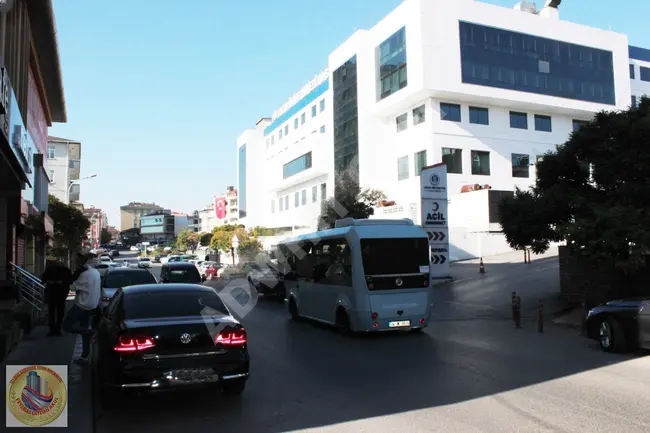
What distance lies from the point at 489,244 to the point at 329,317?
94.4ft

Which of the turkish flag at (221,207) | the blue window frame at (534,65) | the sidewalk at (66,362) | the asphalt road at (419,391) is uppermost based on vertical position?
the blue window frame at (534,65)

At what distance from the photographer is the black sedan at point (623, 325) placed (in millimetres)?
9836

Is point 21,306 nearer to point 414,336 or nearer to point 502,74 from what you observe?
point 414,336

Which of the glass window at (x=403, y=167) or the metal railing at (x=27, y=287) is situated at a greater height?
the glass window at (x=403, y=167)

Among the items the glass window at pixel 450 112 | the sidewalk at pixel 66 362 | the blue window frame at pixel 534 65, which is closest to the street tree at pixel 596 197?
the sidewalk at pixel 66 362

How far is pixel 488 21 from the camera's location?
47125 millimetres

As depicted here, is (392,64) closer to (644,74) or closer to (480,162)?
(480,162)

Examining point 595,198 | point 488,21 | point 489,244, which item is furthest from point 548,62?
point 595,198

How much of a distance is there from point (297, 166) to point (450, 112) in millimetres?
24166

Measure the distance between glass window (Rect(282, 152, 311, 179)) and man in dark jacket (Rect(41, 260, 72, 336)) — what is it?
50754mm

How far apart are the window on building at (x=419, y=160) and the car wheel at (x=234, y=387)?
134 ft

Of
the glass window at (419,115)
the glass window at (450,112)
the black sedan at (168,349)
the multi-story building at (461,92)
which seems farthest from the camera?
the glass window at (419,115)

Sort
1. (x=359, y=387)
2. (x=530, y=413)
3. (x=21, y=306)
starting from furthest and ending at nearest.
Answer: (x=21, y=306), (x=359, y=387), (x=530, y=413)

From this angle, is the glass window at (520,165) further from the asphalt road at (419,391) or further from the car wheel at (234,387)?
the car wheel at (234,387)
